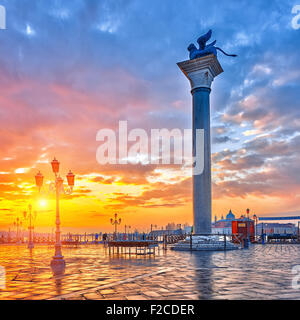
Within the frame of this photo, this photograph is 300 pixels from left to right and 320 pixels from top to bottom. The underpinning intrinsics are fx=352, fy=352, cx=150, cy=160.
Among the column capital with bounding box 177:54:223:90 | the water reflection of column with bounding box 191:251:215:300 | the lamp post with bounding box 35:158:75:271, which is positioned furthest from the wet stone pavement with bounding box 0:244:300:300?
the column capital with bounding box 177:54:223:90

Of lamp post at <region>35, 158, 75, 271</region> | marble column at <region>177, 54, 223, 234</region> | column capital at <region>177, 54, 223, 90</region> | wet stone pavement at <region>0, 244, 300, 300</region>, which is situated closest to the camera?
wet stone pavement at <region>0, 244, 300, 300</region>

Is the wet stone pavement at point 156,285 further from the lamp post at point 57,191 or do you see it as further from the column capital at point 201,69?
the column capital at point 201,69

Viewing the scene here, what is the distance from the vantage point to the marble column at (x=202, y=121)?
973 inches

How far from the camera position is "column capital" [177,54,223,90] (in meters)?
25.5

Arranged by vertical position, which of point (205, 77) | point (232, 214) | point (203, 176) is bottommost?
point (232, 214)

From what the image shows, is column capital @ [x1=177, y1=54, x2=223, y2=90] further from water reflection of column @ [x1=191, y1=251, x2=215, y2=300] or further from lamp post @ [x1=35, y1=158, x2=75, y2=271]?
water reflection of column @ [x1=191, y1=251, x2=215, y2=300]

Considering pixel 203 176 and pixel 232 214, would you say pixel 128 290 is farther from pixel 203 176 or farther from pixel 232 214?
pixel 232 214

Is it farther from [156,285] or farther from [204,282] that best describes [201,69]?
[156,285]

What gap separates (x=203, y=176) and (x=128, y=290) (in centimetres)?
1659

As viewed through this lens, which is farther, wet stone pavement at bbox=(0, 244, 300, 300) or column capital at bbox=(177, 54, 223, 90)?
column capital at bbox=(177, 54, 223, 90)

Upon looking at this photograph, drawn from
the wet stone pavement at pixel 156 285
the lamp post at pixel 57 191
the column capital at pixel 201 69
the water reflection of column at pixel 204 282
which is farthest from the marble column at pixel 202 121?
the wet stone pavement at pixel 156 285

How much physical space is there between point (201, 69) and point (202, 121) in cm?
387
